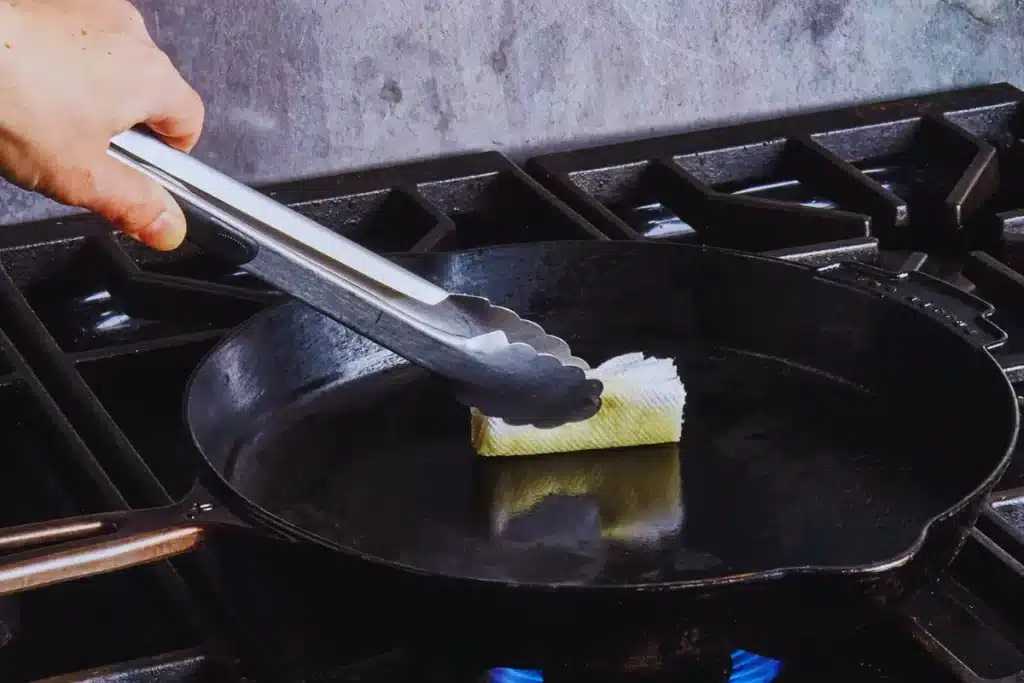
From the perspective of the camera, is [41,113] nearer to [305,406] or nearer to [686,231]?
[305,406]

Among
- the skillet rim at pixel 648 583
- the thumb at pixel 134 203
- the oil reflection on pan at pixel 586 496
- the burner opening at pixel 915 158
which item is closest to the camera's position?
the skillet rim at pixel 648 583

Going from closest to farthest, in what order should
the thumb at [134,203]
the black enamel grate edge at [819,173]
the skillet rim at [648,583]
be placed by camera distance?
the skillet rim at [648,583] < the thumb at [134,203] < the black enamel grate edge at [819,173]

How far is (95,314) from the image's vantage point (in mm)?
1156

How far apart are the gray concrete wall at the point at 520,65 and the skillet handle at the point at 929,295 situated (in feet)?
1.36

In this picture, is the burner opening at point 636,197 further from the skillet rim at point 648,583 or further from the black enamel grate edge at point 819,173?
the skillet rim at point 648,583

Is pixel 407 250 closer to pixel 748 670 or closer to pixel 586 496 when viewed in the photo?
pixel 586 496

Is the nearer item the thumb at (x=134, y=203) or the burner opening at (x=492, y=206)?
the thumb at (x=134, y=203)

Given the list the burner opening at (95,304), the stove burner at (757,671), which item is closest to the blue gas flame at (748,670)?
the stove burner at (757,671)

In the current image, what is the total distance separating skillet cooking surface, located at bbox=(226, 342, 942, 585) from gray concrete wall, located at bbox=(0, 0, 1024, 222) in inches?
13.8

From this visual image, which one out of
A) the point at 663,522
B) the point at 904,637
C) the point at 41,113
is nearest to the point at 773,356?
the point at 663,522

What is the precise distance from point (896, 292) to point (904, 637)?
345 mm

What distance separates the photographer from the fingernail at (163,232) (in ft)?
2.49

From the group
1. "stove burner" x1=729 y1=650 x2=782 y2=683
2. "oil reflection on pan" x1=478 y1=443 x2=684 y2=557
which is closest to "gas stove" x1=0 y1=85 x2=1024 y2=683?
"stove burner" x1=729 y1=650 x2=782 y2=683

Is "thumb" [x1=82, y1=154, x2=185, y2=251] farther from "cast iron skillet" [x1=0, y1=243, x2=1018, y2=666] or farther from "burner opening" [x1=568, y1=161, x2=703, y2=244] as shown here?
"burner opening" [x1=568, y1=161, x2=703, y2=244]
